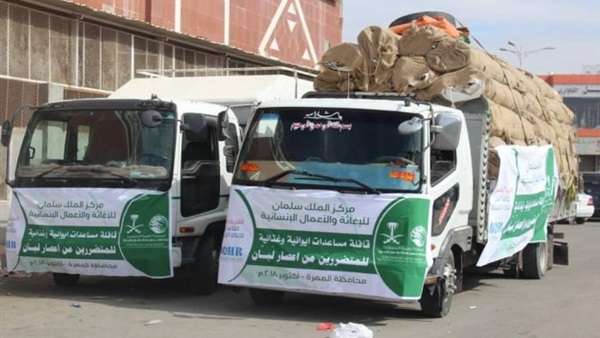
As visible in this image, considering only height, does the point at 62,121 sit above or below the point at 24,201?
above

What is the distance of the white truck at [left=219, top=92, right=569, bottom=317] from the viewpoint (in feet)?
28.8

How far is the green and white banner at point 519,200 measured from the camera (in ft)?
36.4

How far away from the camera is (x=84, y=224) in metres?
10.2

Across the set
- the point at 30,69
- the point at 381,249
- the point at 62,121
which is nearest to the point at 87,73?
the point at 30,69

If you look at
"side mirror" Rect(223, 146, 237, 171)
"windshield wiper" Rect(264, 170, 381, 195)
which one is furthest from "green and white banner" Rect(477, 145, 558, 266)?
"side mirror" Rect(223, 146, 237, 171)

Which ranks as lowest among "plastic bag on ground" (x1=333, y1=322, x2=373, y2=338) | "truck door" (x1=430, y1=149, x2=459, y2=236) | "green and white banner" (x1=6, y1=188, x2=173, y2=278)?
"plastic bag on ground" (x1=333, y1=322, x2=373, y2=338)

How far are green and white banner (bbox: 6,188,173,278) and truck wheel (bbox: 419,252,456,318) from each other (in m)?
2.99

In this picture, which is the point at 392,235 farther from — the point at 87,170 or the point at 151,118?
the point at 87,170

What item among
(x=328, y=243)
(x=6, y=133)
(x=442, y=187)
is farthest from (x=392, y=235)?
(x=6, y=133)

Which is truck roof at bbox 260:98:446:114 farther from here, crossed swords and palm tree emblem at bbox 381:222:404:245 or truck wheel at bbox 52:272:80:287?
truck wheel at bbox 52:272:80:287

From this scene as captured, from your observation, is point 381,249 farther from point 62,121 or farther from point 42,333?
point 62,121

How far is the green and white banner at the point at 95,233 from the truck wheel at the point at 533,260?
614cm

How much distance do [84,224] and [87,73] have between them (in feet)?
43.2

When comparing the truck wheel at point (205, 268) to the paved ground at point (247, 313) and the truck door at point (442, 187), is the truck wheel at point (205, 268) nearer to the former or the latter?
the paved ground at point (247, 313)
